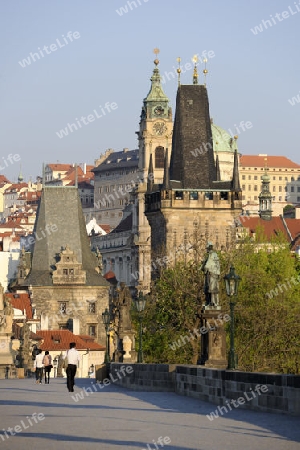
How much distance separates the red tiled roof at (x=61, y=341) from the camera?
10519 centimetres

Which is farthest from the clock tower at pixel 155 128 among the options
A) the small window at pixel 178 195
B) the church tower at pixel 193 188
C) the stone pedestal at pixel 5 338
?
the stone pedestal at pixel 5 338

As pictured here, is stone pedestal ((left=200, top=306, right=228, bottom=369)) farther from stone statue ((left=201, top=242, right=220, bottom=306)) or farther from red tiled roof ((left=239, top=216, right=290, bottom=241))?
red tiled roof ((left=239, top=216, right=290, bottom=241))

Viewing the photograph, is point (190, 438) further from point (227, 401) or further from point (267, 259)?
point (267, 259)

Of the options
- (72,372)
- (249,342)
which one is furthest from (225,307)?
(72,372)

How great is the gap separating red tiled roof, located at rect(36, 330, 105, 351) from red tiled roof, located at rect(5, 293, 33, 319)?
14.8 feet

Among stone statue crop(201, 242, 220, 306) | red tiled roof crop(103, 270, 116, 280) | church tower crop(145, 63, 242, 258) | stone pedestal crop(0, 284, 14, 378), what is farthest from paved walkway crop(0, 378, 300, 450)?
red tiled roof crop(103, 270, 116, 280)

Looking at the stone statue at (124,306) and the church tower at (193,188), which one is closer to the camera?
the stone statue at (124,306)

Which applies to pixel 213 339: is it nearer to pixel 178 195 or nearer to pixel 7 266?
pixel 178 195

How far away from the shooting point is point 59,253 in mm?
123000

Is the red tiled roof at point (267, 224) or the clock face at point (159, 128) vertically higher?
the clock face at point (159, 128)

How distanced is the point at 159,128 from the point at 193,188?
248 feet

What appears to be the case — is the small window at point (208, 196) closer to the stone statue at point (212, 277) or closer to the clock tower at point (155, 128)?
the clock tower at point (155, 128)

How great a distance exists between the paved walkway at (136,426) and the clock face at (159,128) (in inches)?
5847

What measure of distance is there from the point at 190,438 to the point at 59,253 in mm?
102048
